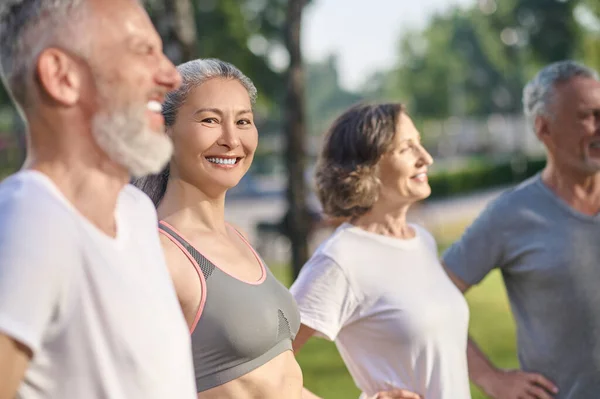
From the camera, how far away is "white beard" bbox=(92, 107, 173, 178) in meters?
1.59

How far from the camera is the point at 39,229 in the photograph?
1453 millimetres

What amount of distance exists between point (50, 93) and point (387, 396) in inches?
72.8

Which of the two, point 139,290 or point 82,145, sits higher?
point 82,145

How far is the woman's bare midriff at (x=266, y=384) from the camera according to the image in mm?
2320

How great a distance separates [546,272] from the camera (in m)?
3.57

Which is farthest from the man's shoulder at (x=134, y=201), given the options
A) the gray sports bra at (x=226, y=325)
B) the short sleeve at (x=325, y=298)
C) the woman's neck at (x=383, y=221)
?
the woman's neck at (x=383, y=221)

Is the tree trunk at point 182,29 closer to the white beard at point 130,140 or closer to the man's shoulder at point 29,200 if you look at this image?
the white beard at point 130,140

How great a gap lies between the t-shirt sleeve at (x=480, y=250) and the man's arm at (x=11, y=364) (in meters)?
2.60

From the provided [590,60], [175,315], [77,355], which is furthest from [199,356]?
[590,60]

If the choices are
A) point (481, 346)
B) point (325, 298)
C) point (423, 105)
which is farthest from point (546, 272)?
point (423, 105)

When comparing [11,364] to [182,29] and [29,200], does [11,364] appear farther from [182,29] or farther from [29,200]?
[182,29]

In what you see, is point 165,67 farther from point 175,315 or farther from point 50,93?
point 175,315

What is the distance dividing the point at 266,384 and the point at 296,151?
780 centimetres

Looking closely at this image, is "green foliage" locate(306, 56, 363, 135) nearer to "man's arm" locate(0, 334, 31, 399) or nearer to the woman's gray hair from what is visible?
the woman's gray hair
